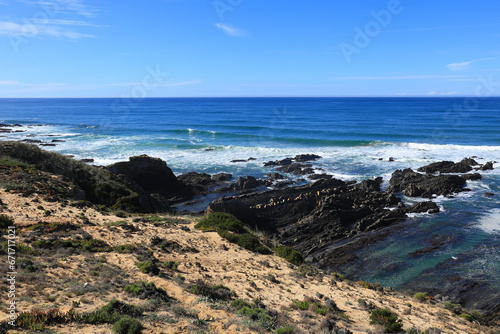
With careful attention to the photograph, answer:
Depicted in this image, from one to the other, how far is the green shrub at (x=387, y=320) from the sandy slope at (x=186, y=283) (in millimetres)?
301

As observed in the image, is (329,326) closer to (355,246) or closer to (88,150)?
(355,246)

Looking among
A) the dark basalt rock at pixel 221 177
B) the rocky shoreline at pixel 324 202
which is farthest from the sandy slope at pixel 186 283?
the dark basalt rock at pixel 221 177

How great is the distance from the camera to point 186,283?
487 inches

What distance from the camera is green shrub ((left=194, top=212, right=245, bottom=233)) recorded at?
19266 mm

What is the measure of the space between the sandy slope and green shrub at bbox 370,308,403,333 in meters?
0.30

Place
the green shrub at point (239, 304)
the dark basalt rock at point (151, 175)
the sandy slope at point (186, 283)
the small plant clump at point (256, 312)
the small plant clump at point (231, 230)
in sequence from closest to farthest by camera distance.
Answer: the sandy slope at point (186, 283)
the small plant clump at point (256, 312)
the green shrub at point (239, 304)
the small plant clump at point (231, 230)
the dark basalt rock at point (151, 175)

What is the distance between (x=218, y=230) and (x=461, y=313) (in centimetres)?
1182

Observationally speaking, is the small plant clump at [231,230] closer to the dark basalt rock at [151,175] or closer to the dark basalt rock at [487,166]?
the dark basalt rock at [151,175]

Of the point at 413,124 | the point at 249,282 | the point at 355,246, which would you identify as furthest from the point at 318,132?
the point at 249,282

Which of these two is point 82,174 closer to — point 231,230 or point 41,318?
point 231,230

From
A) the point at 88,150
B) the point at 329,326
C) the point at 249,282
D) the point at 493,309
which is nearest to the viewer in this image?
the point at 329,326

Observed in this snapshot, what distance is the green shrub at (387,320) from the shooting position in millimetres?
10526

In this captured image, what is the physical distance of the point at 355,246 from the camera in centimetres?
2172

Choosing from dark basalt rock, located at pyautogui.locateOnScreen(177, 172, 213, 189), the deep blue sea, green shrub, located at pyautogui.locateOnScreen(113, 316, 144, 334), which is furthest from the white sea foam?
dark basalt rock, located at pyautogui.locateOnScreen(177, 172, 213, 189)
